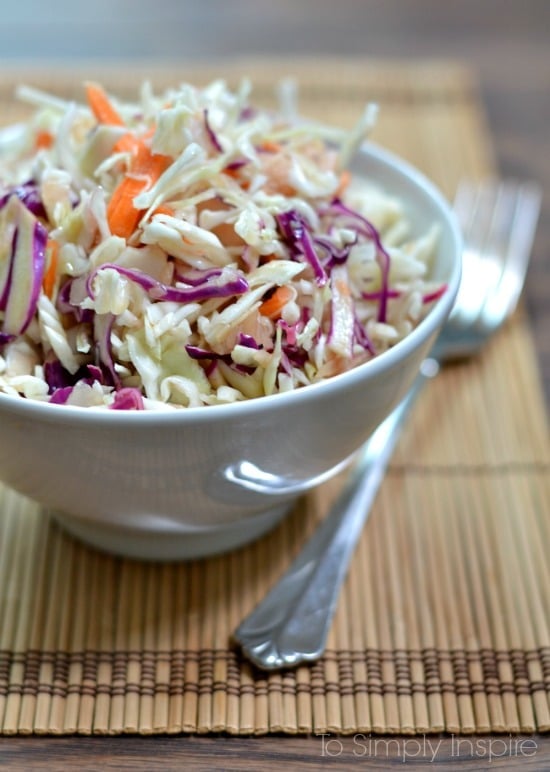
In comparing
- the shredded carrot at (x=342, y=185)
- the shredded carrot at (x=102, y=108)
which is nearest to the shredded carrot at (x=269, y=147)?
the shredded carrot at (x=342, y=185)

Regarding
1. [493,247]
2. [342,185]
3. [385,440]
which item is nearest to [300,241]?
[342,185]

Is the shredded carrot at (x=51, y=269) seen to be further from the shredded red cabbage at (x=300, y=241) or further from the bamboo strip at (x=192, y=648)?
the bamboo strip at (x=192, y=648)

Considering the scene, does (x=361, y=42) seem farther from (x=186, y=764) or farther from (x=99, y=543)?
(x=186, y=764)

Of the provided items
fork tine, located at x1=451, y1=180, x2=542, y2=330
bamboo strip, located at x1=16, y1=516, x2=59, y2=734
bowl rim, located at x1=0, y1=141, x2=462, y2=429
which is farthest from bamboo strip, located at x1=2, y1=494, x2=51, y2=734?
fork tine, located at x1=451, y1=180, x2=542, y2=330

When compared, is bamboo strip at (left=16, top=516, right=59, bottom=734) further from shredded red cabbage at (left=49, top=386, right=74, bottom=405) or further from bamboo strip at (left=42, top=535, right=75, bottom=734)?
shredded red cabbage at (left=49, top=386, right=74, bottom=405)

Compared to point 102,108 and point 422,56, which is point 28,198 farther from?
point 422,56

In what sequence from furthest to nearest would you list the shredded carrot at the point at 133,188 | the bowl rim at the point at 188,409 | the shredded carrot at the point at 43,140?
the shredded carrot at the point at 43,140, the shredded carrot at the point at 133,188, the bowl rim at the point at 188,409
